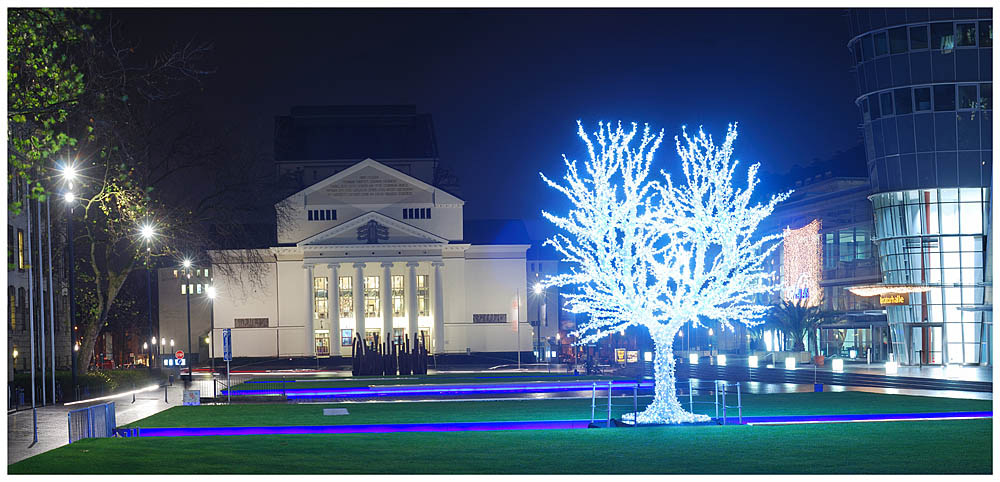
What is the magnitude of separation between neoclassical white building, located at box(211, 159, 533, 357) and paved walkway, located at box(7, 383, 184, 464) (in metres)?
60.0

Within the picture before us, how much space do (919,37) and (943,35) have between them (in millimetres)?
1149

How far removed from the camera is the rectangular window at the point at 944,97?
62562 mm

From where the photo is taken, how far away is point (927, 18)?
202ft

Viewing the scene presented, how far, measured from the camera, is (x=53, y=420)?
34344 millimetres

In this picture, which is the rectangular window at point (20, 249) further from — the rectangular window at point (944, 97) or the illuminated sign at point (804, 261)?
the illuminated sign at point (804, 261)

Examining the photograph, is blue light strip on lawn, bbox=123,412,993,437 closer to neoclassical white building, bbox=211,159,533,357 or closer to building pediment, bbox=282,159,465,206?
neoclassical white building, bbox=211,159,533,357

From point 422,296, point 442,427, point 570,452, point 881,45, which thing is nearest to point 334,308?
point 422,296

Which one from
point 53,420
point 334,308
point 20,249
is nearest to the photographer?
point 53,420

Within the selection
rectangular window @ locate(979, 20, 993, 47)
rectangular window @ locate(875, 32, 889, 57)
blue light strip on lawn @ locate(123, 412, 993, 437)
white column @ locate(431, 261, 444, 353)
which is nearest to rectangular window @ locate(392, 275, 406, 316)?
white column @ locate(431, 261, 444, 353)

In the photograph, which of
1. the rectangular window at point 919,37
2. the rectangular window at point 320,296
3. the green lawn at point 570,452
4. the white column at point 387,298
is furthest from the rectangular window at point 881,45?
the rectangular window at point 320,296

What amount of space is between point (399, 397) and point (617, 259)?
18.5 meters

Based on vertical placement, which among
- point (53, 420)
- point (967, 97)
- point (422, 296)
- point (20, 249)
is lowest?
point (53, 420)

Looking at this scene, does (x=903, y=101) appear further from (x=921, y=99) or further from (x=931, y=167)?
(x=931, y=167)
